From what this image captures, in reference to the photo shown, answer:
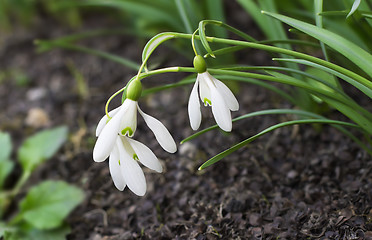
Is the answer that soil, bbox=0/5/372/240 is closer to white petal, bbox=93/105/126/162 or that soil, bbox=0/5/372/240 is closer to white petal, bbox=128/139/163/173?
white petal, bbox=128/139/163/173

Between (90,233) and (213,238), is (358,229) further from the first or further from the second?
(90,233)

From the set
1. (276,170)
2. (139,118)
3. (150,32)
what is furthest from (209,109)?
(150,32)

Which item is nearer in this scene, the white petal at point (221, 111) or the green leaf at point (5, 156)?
the white petal at point (221, 111)

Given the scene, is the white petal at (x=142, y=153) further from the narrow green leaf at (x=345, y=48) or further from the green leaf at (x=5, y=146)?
the green leaf at (x=5, y=146)

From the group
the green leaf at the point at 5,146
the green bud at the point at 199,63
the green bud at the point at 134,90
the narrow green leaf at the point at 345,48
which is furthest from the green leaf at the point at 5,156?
the narrow green leaf at the point at 345,48

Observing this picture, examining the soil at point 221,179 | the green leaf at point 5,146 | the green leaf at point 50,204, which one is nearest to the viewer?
the soil at point 221,179

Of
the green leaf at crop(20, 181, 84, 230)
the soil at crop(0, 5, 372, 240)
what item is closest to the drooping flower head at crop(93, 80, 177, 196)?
the soil at crop(0, 5, 372, 240)
